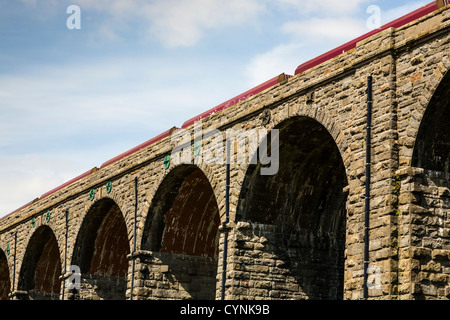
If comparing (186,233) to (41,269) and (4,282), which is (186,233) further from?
(4,282)

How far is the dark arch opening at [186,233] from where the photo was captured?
78.7 ft

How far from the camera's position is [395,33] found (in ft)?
54.0

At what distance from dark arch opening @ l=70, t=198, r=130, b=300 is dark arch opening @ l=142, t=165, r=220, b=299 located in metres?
3.99

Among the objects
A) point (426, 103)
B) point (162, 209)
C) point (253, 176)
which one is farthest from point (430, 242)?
point (162, 209)

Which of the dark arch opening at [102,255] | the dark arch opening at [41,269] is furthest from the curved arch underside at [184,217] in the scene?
the dark arch opening at [41,269]

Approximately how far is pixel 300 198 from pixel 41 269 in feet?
53.0

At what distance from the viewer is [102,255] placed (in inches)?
1141

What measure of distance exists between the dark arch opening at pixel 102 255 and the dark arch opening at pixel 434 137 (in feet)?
47.2

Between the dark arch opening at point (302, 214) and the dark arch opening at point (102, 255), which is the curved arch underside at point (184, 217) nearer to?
the dark arch opening at point (302, 214)

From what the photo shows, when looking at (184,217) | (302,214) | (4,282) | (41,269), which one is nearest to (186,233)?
(184,217)

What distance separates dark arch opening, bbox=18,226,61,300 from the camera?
33.2 metres

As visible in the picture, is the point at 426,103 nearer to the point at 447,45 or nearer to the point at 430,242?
the point at 447,45
